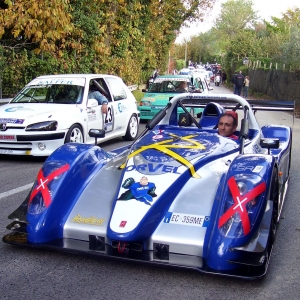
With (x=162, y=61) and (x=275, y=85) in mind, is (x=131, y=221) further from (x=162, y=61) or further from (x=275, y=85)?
(x=162, y=61)

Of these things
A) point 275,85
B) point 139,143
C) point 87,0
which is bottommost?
point 275,85

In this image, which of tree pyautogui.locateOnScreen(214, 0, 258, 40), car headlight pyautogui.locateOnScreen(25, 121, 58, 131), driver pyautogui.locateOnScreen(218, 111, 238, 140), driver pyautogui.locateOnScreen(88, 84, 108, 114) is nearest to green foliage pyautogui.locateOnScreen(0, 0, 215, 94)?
driver pyautogui.locateOnScreen(88, 84, 108, 114)

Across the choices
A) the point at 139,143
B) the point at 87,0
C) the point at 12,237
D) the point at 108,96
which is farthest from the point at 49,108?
the point at 87,0

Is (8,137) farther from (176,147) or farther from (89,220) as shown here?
(89,220)

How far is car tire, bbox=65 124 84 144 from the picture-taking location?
9.56m

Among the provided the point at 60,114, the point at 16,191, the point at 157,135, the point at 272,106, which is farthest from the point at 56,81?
the point at 157,135

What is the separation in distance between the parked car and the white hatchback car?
3.65m

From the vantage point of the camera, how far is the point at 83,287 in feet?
12.9

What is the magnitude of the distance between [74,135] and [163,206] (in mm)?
5622

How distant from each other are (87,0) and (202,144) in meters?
15.5

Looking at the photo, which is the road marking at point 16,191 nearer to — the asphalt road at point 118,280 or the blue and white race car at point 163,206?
the blue and white race car at point 163,206

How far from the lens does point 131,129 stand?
41.1 feet

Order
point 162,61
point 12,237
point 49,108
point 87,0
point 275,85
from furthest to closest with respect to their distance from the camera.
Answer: point 162,61, point 275,85, point 87,0, point 49,108, point 12,237

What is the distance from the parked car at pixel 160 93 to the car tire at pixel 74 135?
Result: 20.6ft
